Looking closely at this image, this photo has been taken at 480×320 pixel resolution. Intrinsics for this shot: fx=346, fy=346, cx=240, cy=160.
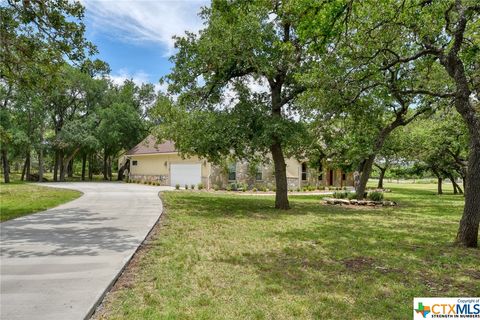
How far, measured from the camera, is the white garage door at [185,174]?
26938 millimetres

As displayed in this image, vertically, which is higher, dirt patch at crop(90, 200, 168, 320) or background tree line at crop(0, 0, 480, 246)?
background tree line at crop(0, 0, 480, 246)

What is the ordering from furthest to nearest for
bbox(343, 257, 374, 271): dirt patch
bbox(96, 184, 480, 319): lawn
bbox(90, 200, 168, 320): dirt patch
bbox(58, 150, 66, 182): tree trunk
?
bbox(58, 150, 66, 182): tree trunk → bbox(343, 257, 374, 271): dirt patch → bbox(96, 184, 480, 319): lawn → bbox(90, 200, 168, 320): dirt patch

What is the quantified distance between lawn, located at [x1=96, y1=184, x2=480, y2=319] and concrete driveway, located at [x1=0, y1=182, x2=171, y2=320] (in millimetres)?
337

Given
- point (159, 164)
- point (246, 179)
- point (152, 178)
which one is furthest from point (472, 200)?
point (152, 178)

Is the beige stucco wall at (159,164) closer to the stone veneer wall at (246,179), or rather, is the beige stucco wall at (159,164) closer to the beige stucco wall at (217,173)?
the beige stucco wall at (217,173)

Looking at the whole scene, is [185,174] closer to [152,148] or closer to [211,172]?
[211,172]

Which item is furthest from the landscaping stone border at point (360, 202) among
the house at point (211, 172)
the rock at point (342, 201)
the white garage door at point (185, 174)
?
the white garage door at point (185, 174)

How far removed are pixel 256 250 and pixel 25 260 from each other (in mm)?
4096

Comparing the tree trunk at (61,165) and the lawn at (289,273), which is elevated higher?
the tree trunk at (61,165)

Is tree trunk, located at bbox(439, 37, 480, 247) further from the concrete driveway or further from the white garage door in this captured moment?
the white garage door

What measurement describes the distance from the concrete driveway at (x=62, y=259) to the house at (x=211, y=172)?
1478cm

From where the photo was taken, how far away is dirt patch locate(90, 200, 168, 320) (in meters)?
3.95

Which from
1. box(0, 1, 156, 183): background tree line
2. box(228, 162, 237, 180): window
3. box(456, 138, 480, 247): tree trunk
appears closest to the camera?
box(456, 138, 480, 247): tree trunk

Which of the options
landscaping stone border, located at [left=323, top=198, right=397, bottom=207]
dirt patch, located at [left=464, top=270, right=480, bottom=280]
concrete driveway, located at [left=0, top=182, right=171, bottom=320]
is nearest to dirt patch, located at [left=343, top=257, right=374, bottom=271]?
dirt patch, located at [left=464, top=270, right=480, bottom=280]
